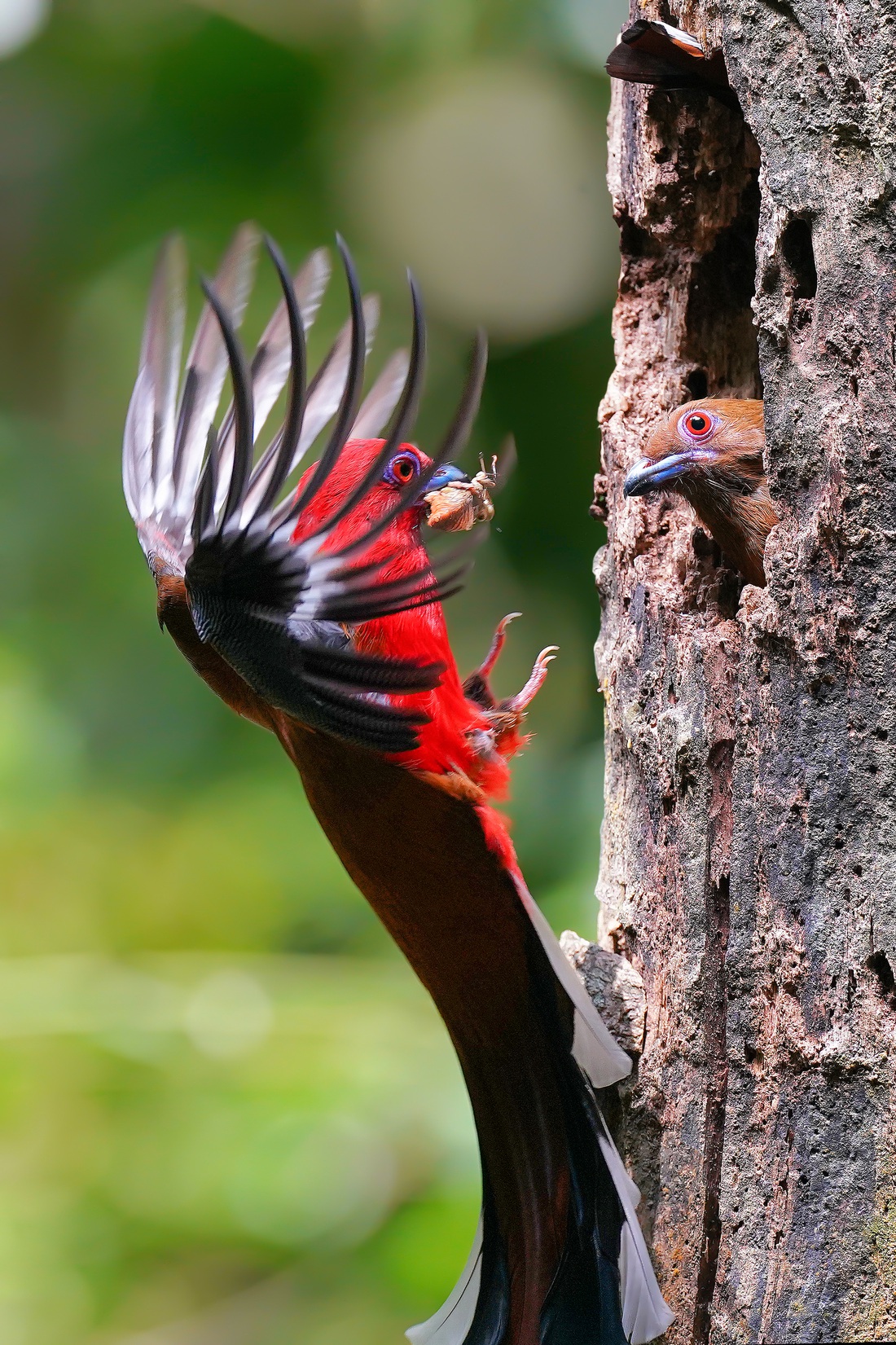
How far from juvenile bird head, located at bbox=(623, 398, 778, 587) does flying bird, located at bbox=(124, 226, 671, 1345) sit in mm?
372

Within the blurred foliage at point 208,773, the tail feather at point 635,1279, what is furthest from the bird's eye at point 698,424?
the blurred foliage at point 208,773

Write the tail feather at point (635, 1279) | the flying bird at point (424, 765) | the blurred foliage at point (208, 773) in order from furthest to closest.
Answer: the blurred foliage at point (208, 773) → the tail feather at point (635, 1279) → the flying bird at point (424, 765)

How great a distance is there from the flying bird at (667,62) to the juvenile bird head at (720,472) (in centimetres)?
58

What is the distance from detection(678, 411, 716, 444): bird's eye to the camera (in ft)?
7.66

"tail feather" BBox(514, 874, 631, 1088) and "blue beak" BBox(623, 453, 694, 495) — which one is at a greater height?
"blue beak" BBox(623, 453, 694, 495)

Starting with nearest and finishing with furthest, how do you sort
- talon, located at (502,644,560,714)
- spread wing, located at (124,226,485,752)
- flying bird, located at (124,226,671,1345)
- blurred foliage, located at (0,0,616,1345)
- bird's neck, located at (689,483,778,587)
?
spread wing, located at (124,226,485,752)
flying bird, located at (124,226,671,1345)
bird's neck, located at (689,483,778,587)
talon, located at (502,644,560,714)
blurred foliage, located at (0,0,616,1345)

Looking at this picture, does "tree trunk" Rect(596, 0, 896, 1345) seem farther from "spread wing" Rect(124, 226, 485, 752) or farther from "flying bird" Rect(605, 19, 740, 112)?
"spread wing" Rect(124, 226, 485, 752)

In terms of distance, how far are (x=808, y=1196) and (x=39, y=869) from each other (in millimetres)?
4924

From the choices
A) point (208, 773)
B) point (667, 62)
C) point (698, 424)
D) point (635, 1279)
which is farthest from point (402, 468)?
point (208, 773)

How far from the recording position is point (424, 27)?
573 centimetres

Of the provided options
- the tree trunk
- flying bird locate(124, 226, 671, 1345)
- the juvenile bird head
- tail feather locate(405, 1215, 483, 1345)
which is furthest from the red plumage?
tail feather locate(405, 1215, 483, 1345)

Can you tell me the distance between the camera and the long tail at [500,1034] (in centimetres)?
214

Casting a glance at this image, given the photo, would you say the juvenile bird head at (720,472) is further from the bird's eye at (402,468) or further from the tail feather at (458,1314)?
the tail feather at (458,1314)

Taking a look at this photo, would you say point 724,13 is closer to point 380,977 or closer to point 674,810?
point 674,810
